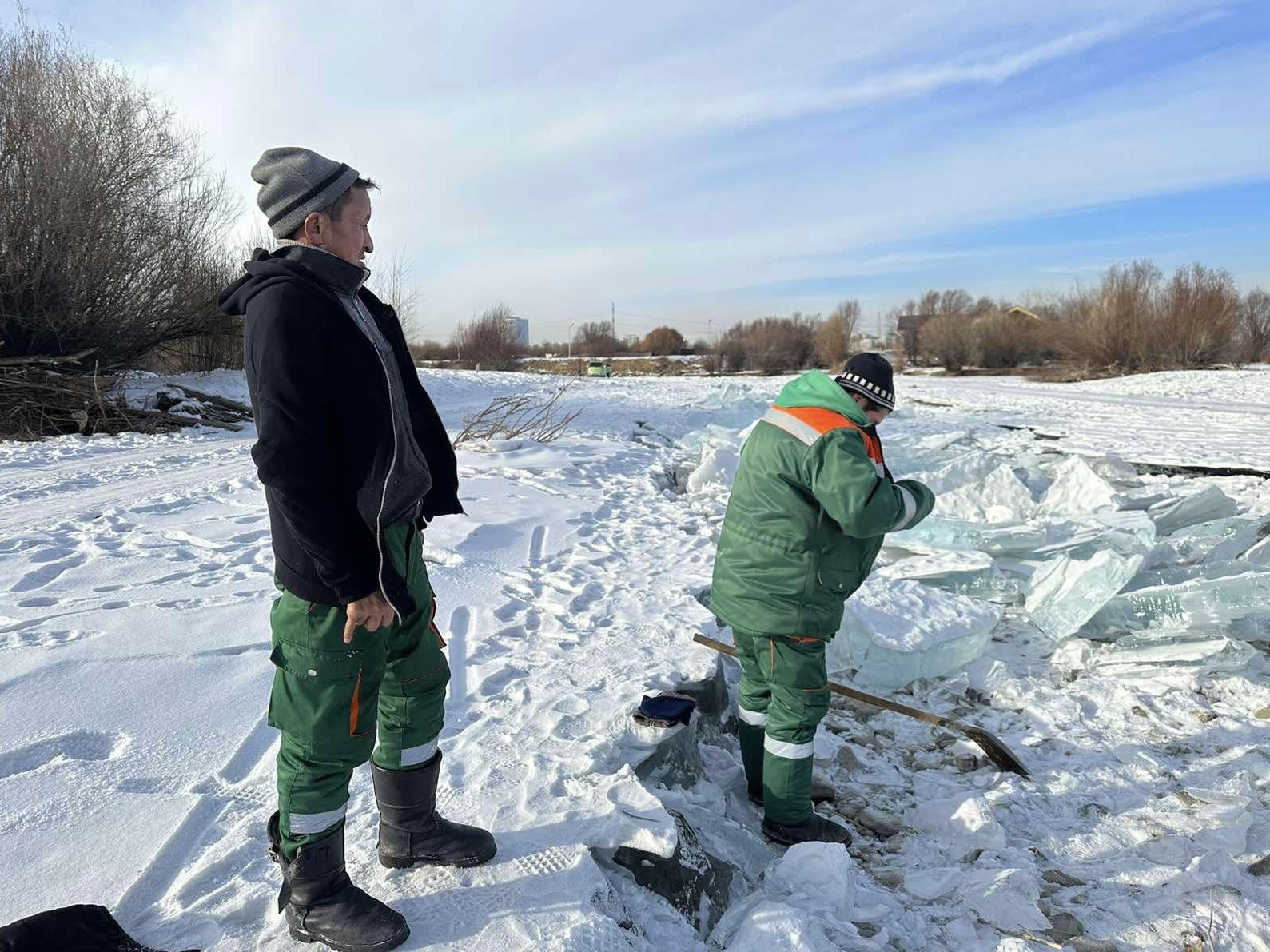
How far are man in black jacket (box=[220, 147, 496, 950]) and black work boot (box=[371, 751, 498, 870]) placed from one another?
22cm

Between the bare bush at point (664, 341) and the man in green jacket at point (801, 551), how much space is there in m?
47.5

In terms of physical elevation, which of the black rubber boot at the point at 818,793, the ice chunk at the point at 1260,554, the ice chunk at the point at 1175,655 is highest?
the ice chunk at the point at 1260,554

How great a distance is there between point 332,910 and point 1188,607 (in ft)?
14.9

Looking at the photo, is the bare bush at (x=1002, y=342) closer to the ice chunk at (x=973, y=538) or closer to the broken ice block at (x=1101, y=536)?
the broken ice block at (x=1101, y=536)

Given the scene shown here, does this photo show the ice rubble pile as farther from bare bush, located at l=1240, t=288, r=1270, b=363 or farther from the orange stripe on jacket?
bare bush, located at l=1240, t=288, r=1270, b=363

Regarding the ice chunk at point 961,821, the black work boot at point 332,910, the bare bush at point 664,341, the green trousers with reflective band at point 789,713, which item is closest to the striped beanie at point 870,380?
the green trousers with reflective band at point 789,713

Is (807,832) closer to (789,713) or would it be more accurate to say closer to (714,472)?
(789,713)

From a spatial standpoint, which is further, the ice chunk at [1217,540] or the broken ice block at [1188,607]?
the ice chunk at [1217,540]

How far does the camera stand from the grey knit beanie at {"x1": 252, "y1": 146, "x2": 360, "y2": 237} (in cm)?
182

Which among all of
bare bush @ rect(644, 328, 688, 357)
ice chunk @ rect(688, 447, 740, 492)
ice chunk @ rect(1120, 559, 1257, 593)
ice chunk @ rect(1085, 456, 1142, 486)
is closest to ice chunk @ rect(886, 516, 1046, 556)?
ice chunk @ rect(1120, 559, 1257, 593)

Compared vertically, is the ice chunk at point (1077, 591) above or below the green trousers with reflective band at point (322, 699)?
below

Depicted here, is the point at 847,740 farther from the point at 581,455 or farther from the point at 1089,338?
the point at 1089,338

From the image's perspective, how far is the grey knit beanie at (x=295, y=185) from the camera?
1815 millimetres

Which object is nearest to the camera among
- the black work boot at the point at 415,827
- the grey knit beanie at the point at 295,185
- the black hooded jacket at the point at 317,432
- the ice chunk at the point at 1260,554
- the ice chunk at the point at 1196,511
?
the black hooded jacket at the point at 317,432
